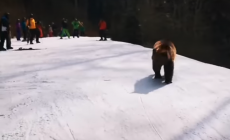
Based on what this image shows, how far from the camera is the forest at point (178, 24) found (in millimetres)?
26844

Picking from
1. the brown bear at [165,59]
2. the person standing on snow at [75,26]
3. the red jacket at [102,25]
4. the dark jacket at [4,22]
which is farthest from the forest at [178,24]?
the brown bear at [165,59]

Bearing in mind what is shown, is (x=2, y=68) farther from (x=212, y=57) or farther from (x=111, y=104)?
(x=212, y=57)

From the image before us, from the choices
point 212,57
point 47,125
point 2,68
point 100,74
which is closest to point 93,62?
point 100,74

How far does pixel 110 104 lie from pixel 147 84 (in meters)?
1.43

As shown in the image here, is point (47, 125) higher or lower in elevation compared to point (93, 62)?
lower

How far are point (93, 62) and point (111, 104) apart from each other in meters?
3.45

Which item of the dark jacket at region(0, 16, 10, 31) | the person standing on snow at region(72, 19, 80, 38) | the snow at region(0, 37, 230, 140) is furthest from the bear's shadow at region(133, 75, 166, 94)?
the person standing on snow at region(72, 19, 80, 38)

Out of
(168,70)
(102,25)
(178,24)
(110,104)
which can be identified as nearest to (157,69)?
(168,70)

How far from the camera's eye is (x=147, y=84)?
21.1 ft

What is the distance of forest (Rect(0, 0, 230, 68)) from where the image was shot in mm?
26844

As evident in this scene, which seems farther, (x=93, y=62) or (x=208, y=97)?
(x=93, y=62)

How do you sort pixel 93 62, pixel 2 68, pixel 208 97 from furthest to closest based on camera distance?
pixel 93 62
pixel 2 68
pixel 208 97

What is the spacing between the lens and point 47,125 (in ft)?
14.4

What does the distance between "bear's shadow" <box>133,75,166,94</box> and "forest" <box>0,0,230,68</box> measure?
2034cm
